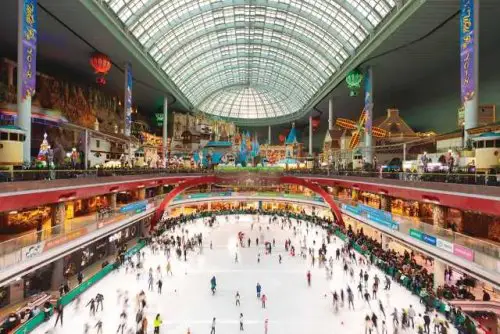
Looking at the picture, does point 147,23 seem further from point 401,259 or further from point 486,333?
point 486,333

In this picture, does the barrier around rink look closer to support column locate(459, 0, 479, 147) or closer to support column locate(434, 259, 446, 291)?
support column locate(434, 259, 446, 291)

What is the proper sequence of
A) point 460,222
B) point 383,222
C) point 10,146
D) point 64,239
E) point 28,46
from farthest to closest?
point 460,222, point 383,222, point 28,46, point 64,239, point 10,146

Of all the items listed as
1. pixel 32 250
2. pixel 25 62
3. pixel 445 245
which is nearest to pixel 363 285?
pixel 445 245

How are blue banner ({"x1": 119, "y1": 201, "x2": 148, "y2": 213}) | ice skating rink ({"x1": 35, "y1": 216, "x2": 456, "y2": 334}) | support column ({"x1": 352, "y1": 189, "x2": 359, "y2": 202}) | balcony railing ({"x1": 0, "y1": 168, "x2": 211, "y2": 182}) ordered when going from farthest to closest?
support column ({"x1": 352, "y1": 189, "x2": 359, "y2": 202}) < blue banner ({"x1": 119, "y1": 201, "x2": 148, "y2": 213}) < ice skating rink ({"x1": 35, "y1": 216, "x2": 456, "y2": 334}) < balcony railing ({"x1": 0, "y1": 168, "x2": 211, "y2": 182})

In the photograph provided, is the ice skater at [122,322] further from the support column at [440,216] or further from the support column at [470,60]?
the support column at [470,60]

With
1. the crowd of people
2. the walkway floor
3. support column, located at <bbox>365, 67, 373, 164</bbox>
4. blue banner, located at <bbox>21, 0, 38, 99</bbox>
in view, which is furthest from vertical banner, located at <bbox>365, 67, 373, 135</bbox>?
blue banner, located at <bbox>21, 0, 38, 99</bbox>

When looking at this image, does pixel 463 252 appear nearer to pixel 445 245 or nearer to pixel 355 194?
pixel 445 245
